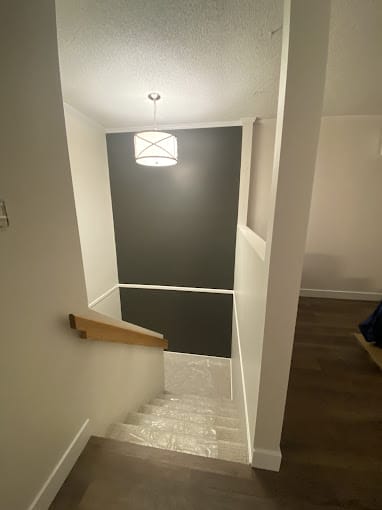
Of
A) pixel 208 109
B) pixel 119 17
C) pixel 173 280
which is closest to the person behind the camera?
pixel 119 17

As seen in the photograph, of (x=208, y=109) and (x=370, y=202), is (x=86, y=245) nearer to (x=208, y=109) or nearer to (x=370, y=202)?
(x=208, y=109)

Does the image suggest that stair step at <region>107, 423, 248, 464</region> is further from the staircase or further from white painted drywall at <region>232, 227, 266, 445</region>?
white painted drywall at <region>232, 227, 266, 445</region>

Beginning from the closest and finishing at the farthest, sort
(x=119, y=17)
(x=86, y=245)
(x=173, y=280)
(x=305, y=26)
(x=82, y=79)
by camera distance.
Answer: (x=305, y=26)
(x=119, y=17)
(x=82, y=79)
(x=86, y=245)
(x=173, y=280)

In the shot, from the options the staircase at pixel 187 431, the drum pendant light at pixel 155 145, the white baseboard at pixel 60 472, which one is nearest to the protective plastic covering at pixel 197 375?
the staircase at pixel 187 431

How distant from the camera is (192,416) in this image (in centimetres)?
172

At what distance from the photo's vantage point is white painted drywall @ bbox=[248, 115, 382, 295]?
2627 millimetres

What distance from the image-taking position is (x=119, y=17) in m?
1.25

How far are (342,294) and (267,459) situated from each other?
2.66 m

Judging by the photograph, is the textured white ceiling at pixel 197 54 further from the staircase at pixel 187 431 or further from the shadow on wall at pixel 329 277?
the staircase at pixel 187 431

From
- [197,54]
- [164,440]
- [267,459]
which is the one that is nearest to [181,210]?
[197,54]

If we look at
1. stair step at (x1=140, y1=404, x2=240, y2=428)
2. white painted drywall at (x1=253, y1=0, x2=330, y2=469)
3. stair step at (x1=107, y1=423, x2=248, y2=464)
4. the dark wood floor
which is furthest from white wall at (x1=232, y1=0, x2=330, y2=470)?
stair step at (x1=140, y1=404, x2=240, y2=428)

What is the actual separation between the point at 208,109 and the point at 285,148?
212 centimetres

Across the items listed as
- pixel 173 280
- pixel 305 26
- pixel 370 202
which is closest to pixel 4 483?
pixel 305 26

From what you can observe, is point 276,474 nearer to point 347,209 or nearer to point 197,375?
point 197,375
